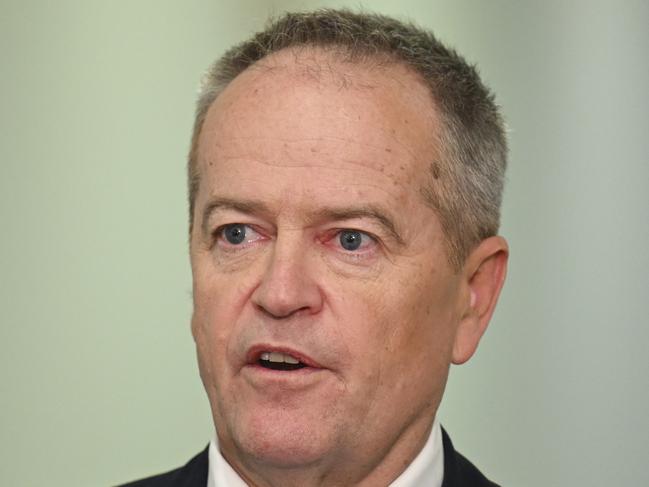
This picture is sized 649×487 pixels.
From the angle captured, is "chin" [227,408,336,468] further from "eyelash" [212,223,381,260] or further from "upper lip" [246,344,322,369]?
"eyelash" [212,223,381,260]

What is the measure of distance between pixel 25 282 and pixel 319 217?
1.34 meters

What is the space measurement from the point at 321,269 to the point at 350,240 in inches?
3.0

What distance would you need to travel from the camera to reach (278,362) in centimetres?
208

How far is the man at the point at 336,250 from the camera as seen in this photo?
2057mm

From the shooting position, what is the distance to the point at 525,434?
3609 millimetres

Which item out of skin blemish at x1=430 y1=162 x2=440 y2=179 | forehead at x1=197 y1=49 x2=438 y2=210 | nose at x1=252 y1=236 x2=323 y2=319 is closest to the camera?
nose at x1=252 y1=236 x2=323 y2=319

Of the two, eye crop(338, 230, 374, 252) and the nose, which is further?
eye crop(338, 230, 374, 252)

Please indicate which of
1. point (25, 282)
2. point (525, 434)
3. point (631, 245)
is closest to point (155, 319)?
point (25, 282)

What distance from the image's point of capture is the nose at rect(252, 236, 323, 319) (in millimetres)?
2010

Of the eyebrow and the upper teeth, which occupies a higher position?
the eyebrow

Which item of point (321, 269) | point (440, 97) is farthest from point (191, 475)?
point (440, 97)

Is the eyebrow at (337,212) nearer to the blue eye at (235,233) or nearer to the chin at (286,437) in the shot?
the blue eye at (235,233)

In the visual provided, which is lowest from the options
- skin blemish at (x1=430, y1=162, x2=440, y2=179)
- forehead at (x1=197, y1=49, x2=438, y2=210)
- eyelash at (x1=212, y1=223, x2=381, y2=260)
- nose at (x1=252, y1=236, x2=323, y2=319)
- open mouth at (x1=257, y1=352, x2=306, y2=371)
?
open mouth at (x1=257, y1=352, x2=306, y2=371)

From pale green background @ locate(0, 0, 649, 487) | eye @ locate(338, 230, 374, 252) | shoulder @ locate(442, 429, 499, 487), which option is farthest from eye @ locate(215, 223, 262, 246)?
pale green background @ locate(0, 0, 649, 487)
